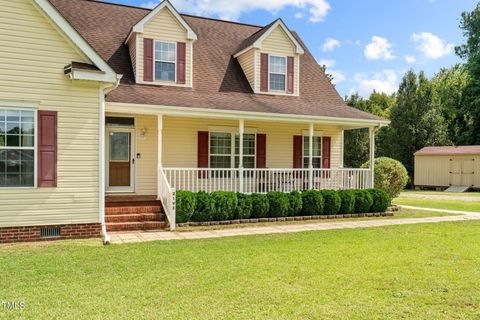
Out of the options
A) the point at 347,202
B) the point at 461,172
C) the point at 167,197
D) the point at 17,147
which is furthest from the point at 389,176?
the point at 461,172

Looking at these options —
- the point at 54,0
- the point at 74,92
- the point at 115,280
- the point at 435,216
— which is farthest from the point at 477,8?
the point at 115,280

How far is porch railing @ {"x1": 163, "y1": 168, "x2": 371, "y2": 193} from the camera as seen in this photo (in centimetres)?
1275

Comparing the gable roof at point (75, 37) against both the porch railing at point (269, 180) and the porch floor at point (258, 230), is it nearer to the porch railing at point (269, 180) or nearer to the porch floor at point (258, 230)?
the porch floor at point (258, 230)

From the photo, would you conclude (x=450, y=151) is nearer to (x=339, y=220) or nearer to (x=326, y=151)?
(x=326, y=151)

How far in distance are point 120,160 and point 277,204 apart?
16.3 ft

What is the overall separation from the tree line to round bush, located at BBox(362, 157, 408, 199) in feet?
42.1

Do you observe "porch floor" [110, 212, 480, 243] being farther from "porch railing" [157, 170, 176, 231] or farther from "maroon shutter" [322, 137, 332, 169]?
"maroon shutter" [322, 137, 332, 169]

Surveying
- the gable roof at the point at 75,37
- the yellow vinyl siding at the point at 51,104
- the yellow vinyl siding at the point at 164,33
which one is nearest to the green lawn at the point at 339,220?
the yellow vinyl siding at the point at 51,104

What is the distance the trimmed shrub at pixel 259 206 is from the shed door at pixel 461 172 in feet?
72.8

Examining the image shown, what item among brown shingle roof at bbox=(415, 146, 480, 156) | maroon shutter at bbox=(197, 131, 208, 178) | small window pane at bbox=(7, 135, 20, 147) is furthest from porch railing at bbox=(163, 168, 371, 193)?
brown shingle roof at bbox=(415, 146, 480, 156)

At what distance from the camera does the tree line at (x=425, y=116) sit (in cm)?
3191

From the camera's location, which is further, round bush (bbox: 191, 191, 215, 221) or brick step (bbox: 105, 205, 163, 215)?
round bush (bbox: 191, 191, 215, 221)

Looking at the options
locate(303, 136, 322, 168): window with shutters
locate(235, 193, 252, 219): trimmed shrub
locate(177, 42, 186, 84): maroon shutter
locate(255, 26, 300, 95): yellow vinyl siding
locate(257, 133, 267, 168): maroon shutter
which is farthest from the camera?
locate(303, 136, 322, 168): window with shutters

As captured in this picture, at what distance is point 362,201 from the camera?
13.6 metres
